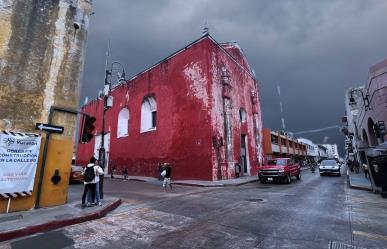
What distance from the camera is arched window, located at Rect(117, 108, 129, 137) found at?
95.5 feet

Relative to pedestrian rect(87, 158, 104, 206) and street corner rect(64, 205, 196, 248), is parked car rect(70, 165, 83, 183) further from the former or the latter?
street corner rect(64, 205, 196, 248)

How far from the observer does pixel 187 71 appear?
2189 cm

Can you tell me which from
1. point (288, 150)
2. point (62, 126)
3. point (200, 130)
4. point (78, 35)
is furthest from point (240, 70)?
point (288, 150)

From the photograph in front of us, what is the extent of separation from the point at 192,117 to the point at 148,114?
761 cm

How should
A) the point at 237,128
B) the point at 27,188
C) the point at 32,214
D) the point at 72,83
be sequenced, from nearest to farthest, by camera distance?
the point at 32,214, the point at 27,188, the point at 72,83, the point at 237,128

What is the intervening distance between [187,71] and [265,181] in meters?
12.2

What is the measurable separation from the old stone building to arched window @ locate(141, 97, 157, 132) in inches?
620

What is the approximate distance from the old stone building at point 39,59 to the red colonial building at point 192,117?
11.8m

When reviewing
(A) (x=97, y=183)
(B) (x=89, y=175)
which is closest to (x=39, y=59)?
(B) (x=89, y=175)

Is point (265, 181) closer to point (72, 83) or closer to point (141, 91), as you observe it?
point (72, 83)

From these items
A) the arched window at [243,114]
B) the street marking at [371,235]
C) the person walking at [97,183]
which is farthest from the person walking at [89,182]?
the arched window at [243,114]

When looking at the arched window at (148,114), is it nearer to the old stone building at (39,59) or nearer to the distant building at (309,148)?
the old stone building at (39,59)

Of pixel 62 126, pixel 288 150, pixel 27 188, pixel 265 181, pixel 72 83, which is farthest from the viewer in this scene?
pixel 288 150

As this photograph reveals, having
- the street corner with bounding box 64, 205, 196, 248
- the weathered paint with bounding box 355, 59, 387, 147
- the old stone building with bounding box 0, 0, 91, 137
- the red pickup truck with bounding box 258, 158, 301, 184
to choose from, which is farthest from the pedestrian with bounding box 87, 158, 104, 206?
the weathered paint with bounding box 355, 59, 387, 147
